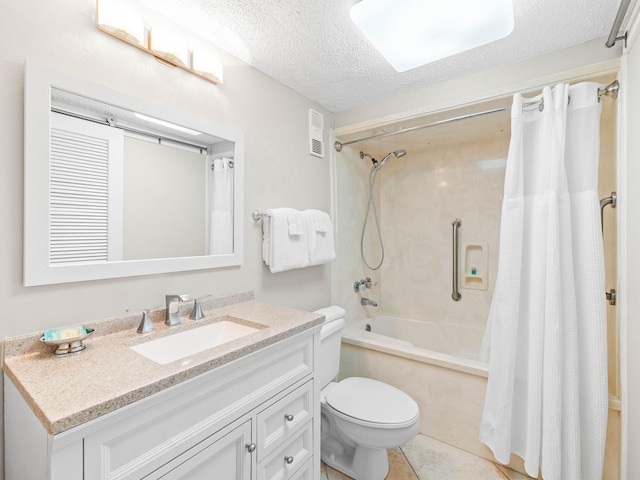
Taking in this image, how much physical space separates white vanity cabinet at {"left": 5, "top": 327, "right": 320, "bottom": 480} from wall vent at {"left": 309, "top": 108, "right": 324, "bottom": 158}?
1.36 metres

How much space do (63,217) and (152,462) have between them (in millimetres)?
844

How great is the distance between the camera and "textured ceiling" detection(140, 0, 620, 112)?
1292mm

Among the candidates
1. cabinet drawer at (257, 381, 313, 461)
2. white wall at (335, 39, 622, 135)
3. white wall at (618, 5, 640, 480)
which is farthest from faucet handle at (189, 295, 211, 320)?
→ white wall at (618, 5, 640, 480)

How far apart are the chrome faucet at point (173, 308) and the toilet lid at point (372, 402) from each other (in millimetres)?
918

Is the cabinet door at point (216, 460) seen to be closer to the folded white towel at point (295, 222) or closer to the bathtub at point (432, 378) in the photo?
the folded white towel at point (295, 222)

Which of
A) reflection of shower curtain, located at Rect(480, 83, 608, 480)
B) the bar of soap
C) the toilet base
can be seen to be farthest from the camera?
the toilet base

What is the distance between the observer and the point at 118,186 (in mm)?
1187

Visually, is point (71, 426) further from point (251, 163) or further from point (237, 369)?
point (251, 163)

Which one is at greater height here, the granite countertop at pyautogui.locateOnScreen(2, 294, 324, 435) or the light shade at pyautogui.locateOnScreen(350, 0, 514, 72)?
the light shade at pyautogui.locateOnScreen(350, 0, 514, 72)

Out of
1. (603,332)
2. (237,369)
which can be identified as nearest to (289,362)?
(237,369)

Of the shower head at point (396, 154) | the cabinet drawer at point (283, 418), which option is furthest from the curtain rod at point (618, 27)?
the cabinet drawer at point (283, 418)

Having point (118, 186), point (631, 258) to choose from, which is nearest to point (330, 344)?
point (118, 186)

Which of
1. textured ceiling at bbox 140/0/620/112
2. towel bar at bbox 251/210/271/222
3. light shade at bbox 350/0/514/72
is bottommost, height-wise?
towel bar at bbox 251/210/271/222

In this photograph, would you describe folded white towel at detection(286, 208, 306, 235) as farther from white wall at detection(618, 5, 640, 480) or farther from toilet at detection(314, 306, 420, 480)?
white wall at detection(618, 5, 640, 480)
